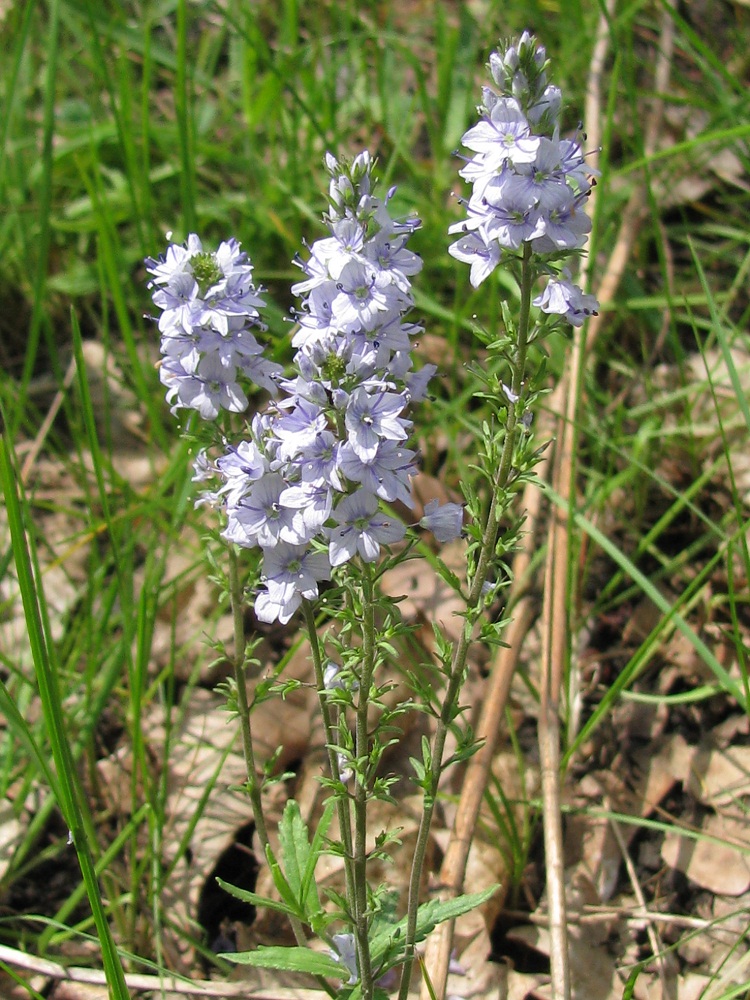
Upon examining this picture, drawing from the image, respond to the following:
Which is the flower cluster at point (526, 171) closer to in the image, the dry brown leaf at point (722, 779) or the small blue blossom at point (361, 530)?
the small blue blossom at point (361, 530)

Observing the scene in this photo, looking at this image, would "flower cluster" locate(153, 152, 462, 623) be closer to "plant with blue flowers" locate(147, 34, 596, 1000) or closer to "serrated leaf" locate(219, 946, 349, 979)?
"plant with blue flowers" locate(147, 34, 596, 1000)

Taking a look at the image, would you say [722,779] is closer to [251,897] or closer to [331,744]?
[331,744]

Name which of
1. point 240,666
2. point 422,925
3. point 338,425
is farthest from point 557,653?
point 338,425

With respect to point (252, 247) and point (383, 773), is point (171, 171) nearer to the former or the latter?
point (252, 247)

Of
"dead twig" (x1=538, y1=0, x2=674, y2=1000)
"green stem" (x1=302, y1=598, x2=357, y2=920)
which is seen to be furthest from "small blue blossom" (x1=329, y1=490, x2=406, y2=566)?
"dead twig" (x1=538, y1=0, x2=674, y2=1000)

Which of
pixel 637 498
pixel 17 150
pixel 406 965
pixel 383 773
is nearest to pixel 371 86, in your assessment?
pixel 17 150

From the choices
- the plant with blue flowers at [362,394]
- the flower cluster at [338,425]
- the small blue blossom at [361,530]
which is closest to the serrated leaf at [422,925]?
the plant with blue flowers at [362,394]
